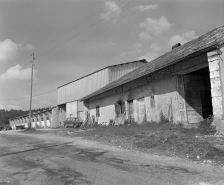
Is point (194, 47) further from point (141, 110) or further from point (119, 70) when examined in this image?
point (119, 70)

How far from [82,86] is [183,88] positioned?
20192mm

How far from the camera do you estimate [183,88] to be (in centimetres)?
1281

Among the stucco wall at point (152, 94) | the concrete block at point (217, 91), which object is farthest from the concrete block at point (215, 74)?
the stucco wall at point (152, 94)

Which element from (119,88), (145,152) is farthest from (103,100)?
(145,152)

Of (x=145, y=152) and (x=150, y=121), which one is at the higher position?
(x=150, y=121)

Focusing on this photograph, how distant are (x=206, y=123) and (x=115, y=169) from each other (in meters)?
7.05

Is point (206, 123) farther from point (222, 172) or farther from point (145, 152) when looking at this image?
point (222, 172)

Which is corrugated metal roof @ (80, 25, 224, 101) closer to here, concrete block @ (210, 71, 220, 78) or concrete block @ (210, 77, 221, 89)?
concrete block @ (210, 71, 220, 78)

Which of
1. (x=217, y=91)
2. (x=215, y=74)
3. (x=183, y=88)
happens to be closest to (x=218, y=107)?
(x=217, y=91)

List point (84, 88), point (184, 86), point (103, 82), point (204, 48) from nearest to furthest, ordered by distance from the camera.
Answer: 1. point (204, 48)
2. point (184, 86)
3. point (103, 82)
4. point (84, 88)

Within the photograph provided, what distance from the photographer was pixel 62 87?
1427 inches

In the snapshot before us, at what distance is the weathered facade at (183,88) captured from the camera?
32.6ft

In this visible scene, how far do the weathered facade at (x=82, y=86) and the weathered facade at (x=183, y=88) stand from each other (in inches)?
354

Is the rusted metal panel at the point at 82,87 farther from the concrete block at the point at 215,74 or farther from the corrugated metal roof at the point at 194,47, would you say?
the concrete block at the point at 215,74
